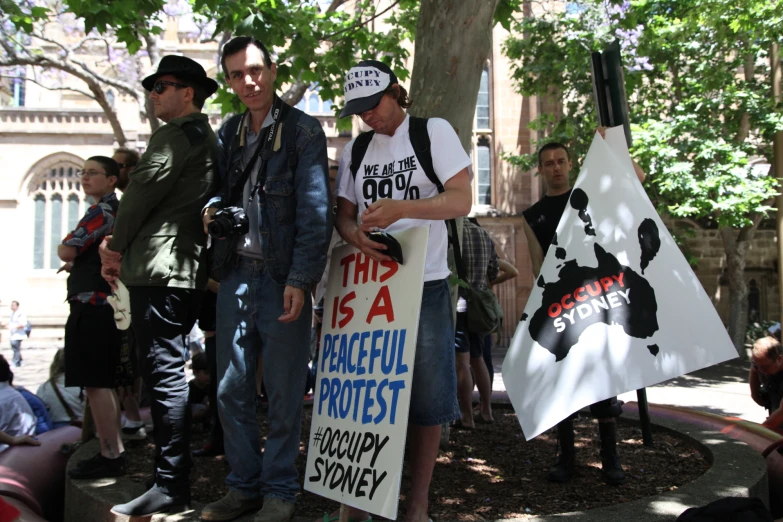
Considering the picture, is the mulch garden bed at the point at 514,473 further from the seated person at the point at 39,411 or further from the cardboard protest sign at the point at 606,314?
the seated person at the point at 39,411

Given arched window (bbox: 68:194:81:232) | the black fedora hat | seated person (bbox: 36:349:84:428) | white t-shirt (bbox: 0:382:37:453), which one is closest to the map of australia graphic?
the black fedora hat

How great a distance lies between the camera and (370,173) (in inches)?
134

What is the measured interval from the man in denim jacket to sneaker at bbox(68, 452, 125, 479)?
3.45 feet

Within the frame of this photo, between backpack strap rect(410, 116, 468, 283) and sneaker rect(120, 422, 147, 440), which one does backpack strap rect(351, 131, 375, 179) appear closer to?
backpack strap rect(410, 116, 468, 283)

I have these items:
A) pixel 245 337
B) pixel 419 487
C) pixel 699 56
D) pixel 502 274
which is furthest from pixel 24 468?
pixel 699 56

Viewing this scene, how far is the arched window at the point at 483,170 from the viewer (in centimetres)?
2820

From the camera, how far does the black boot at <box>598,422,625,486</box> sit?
4012 millimetres

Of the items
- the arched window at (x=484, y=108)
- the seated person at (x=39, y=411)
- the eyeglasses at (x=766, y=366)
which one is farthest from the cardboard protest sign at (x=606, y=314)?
the arched window at (x=484, y=108)

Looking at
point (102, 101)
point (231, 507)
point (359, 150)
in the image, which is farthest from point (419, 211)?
point (102, 101)

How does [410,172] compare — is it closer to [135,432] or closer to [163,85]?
[163,85]

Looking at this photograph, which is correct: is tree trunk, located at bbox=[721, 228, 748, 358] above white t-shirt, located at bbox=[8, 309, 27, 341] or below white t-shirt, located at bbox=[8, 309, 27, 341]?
above

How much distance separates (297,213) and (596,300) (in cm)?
148

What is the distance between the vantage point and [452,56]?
4.55 meters

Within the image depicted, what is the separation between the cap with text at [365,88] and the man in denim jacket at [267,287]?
0.76ft
